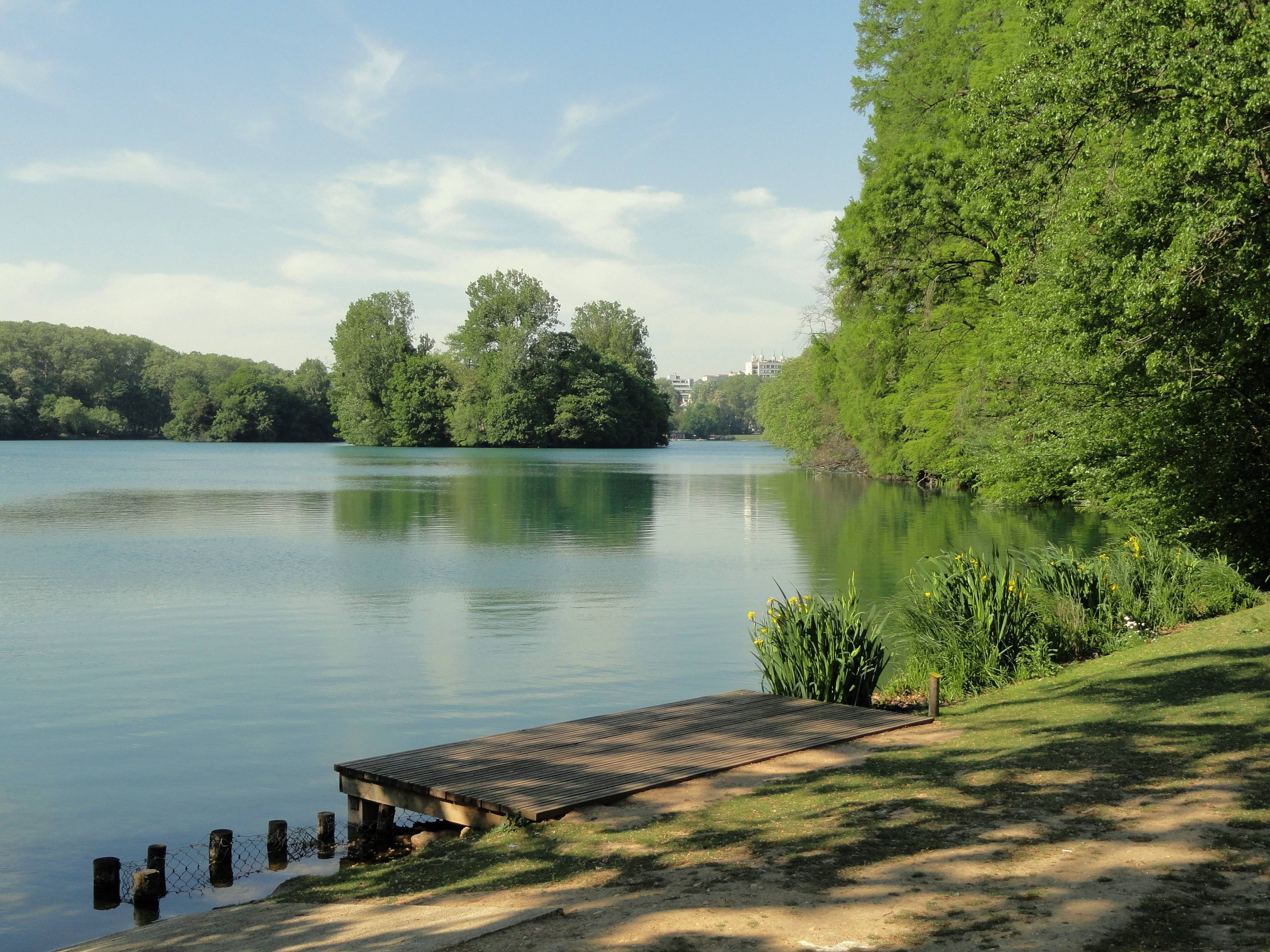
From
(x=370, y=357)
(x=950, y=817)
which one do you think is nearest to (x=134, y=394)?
(x=370, y=357)

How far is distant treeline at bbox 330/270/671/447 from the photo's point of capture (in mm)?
104375

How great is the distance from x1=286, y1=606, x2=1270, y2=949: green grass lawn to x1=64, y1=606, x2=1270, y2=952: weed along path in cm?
2

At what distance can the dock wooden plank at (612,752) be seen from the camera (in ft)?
24.7

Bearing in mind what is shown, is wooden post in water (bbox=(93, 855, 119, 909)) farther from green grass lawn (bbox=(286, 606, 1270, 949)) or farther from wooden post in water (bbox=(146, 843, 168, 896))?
green grass lawn (bbox=(286, 606, 1270, 949))

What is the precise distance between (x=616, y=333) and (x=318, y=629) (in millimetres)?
109061

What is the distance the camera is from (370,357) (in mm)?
112062

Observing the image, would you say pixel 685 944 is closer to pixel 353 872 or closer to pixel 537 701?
pixel 353 872

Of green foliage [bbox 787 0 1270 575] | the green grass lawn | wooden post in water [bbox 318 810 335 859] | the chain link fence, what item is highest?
green foliage [bbox 787 0 1270 575]

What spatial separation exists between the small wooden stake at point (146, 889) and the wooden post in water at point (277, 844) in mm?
771

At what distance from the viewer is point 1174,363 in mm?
9711

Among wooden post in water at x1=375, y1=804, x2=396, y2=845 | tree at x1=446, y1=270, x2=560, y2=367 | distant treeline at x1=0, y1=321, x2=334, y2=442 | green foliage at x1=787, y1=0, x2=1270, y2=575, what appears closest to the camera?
wooden post in water at x1=375, y1=804, x2=396, y2=845

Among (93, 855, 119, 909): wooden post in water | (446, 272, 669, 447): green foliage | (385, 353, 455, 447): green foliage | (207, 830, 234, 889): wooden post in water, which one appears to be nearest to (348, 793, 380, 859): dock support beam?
(207, 830, 234, 889): wooden post in water

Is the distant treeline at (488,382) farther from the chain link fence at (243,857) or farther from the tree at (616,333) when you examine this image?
the chain link fence at (243,857)

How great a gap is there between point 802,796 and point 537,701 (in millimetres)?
5738
